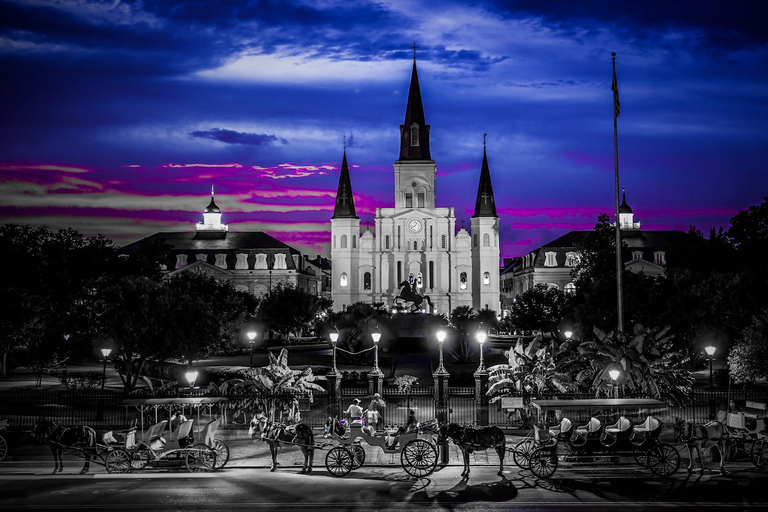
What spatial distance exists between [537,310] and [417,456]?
2272 inches

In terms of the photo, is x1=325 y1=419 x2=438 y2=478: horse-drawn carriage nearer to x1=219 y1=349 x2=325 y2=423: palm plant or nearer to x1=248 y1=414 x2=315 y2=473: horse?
x1=248 y1=414 x2=315 y2=473: horse

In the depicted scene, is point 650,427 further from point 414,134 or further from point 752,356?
point 414,134

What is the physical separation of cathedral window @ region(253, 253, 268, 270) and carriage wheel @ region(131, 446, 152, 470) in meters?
93.9

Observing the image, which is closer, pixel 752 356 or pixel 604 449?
pixel 604 449

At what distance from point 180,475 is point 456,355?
98.4 ft

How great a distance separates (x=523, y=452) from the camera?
1617cm

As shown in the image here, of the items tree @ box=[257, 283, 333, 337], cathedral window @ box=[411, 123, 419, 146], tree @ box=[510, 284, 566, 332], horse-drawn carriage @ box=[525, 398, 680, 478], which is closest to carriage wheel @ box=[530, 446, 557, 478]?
horse-drawn carriage @ box=[525, 398, 680, 478]

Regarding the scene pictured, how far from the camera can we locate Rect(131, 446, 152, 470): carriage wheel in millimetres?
16266

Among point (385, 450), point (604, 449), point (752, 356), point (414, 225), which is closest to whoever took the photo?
point (604, 449)

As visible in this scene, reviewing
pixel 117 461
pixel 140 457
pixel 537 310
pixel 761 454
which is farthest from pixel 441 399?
pixel 537 310

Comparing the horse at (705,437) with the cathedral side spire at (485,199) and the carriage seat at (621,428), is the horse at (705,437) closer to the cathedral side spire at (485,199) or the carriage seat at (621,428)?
the carriage seat at (621,428)

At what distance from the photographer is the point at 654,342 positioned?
80.0 ft

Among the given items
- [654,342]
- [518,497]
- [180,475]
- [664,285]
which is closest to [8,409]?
[180,475]

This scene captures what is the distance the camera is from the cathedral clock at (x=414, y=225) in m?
111
